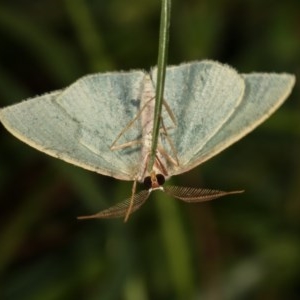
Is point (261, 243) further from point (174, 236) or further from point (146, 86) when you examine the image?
point (146, 86)

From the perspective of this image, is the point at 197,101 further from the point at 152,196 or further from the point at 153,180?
the point at 152,196

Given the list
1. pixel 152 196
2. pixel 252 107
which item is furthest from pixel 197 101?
pixel 152 196

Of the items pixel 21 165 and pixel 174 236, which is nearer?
pixel 174 236

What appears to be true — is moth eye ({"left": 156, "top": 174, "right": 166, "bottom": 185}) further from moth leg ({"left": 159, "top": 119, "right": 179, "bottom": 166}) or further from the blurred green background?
the blurred green background

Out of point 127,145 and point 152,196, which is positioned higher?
point 127,145

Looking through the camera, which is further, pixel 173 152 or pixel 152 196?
pixel 152 196

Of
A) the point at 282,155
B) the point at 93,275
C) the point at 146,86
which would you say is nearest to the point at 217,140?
the point at 146,86

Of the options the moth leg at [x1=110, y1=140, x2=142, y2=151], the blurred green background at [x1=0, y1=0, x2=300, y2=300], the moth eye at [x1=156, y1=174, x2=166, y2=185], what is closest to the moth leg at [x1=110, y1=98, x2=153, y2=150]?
the moth leg at [x1=110, y1=140, x2=142, y2=151]
